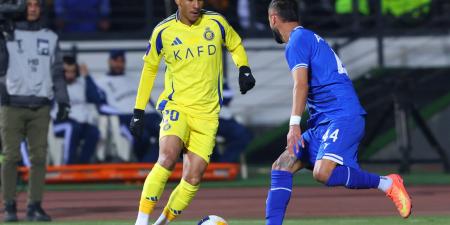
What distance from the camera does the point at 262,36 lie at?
74.7ft

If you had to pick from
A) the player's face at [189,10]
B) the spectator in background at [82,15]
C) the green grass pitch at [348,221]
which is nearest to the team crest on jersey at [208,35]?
the player's face at [189,10]

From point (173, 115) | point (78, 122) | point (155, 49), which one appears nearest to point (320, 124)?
point (173, 115)

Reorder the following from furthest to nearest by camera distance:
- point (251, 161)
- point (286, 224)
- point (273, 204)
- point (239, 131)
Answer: point (251, 161) → point (239, 131) → point (286, 224) → point (273, 204)

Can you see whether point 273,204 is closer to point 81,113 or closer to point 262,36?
point 81,113

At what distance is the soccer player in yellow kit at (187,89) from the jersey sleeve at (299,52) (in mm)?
944

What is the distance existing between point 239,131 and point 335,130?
9.55 m

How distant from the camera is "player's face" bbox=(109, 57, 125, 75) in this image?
20.4 metres

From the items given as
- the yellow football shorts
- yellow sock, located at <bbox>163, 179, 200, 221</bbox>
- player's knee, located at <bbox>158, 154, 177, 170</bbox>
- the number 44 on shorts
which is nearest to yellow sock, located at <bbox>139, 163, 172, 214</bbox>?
player's knee, located at <bbox>158, 154, 177, 170</bbox>

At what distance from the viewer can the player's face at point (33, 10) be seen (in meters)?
13.5

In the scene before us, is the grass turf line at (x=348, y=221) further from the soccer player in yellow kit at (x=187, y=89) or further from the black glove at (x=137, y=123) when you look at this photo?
the black glove at (x=137, y=123)

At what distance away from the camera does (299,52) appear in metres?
10.3

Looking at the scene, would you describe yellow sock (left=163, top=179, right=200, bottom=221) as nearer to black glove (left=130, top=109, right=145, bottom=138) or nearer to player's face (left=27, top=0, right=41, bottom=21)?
black glove (left=130, top=109, right=145, bottom=138)

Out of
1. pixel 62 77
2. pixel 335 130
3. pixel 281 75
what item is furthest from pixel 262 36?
pixel 335 130

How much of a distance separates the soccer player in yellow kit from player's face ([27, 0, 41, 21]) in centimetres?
260
